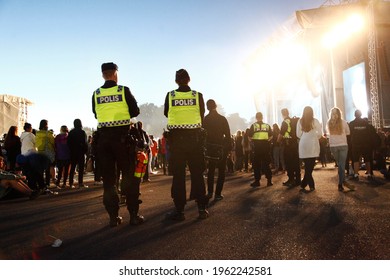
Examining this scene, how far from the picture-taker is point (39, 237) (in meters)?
3.78

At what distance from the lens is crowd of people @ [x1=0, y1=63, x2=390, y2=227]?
4.28 m

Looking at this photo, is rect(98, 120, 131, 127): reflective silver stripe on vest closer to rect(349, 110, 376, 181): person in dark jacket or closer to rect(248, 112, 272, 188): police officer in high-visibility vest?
rect(248, 112, 272, 188): police officer in high-visibility vest

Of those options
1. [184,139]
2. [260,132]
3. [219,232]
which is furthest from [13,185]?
[219,232]

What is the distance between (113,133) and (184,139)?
880 millimetres

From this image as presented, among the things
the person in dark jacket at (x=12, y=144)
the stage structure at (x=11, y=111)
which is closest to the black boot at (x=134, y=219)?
the person in dark jacket at (x=12, y=144)

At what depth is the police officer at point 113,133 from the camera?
4.23 meters

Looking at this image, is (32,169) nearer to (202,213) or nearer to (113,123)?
(113,123)

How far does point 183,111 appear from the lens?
466 centimetres

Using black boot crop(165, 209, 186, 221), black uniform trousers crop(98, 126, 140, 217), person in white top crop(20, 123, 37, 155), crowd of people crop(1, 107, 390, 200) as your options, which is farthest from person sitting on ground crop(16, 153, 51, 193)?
black boot crop(165, 209, 186, 221)

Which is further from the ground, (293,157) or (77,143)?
(77,143)

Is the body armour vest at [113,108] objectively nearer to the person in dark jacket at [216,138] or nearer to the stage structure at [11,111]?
the person in dark jacket at [216,138]

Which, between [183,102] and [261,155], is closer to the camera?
[183,102]

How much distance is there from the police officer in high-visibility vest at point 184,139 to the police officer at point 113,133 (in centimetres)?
54
